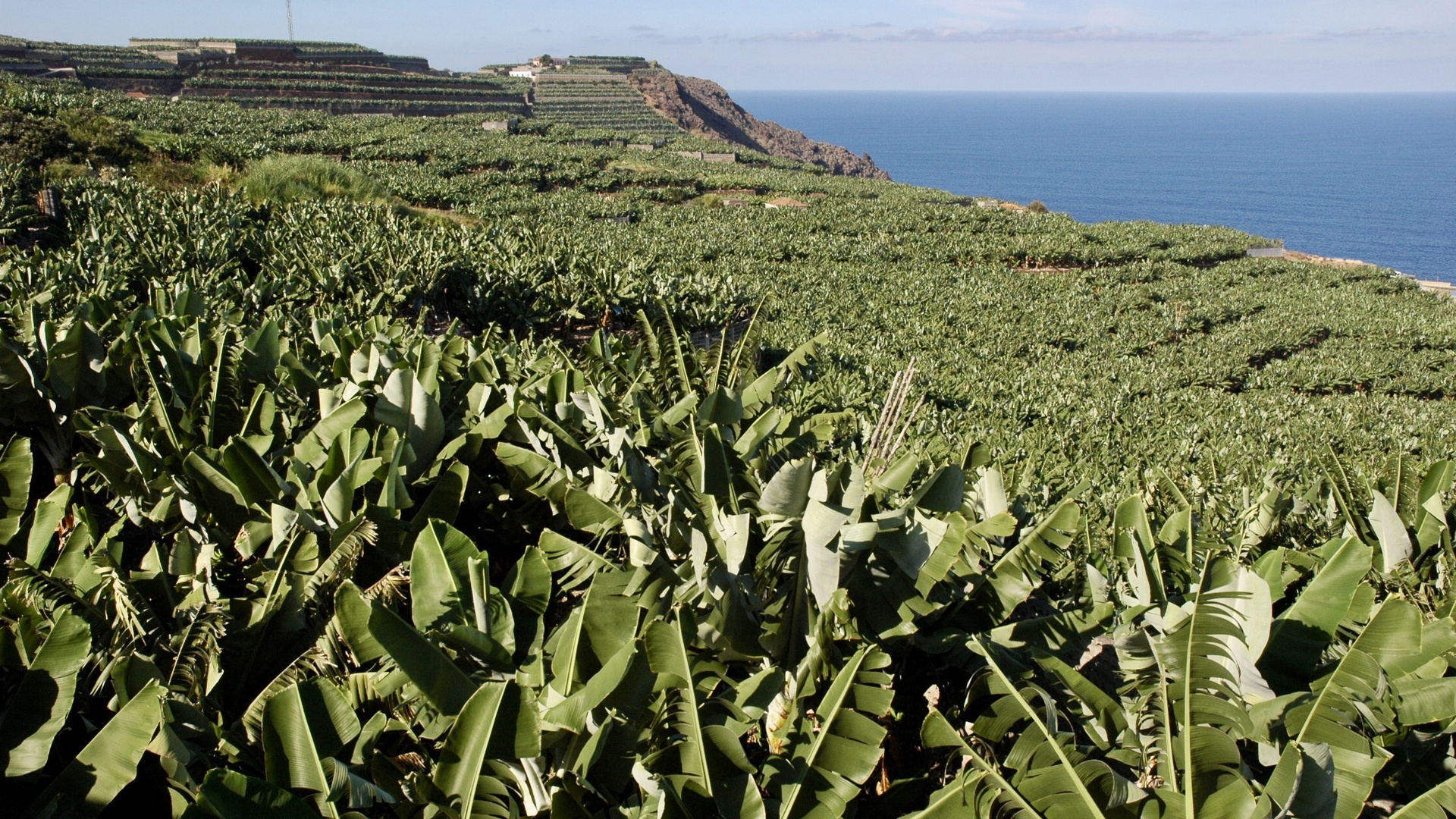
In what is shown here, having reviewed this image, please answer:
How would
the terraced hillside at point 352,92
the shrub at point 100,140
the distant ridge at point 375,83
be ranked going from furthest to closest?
1. the terraced hillside at point 352,92
2. the distant ridge at point 375,83
3. the shrub at point 100,140

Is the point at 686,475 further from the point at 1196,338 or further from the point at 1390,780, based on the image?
the point at 1196,338

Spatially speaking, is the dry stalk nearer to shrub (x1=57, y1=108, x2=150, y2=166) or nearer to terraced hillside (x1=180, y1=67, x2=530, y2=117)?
shrub (x1=57, y1=108, x2=150, y2=166)

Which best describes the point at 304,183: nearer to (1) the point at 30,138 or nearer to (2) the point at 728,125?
(1) the point at 30,138

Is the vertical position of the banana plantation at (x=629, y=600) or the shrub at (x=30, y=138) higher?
the shrub at (x=30, y=138)

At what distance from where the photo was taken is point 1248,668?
2.68 metres

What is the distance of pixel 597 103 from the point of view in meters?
72.1

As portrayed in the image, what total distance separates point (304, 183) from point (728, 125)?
7416 cm

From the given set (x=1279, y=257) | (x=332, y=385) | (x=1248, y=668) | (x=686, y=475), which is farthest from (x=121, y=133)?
(x=1279, y=257)

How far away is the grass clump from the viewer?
1783 cm

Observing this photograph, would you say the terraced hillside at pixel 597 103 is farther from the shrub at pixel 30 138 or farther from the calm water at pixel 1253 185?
the calm water at pixel 1253 185

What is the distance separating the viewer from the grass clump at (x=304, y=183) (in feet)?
58.5

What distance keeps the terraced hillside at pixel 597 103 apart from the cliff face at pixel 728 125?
2634mm

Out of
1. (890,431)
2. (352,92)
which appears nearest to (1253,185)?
(352,92)

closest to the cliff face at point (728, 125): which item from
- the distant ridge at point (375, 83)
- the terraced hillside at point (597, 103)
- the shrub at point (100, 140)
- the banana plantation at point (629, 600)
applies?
the distant ridge at point (375, 83)
